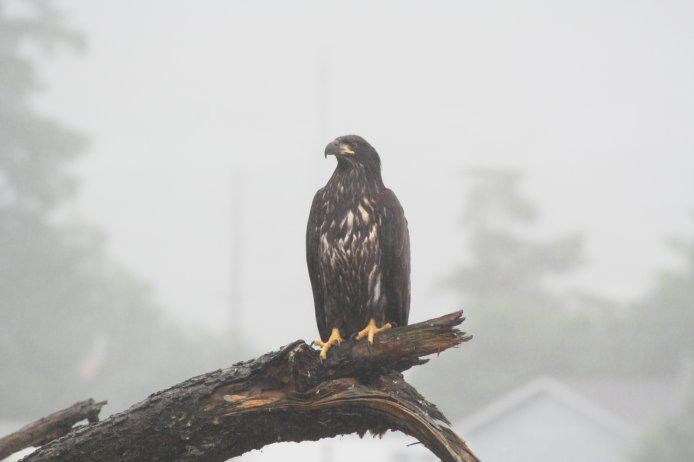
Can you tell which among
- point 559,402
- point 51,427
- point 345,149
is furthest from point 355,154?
point 559,402

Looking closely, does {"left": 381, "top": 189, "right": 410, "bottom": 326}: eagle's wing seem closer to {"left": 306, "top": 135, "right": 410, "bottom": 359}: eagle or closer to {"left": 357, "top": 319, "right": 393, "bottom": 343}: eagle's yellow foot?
{"left": 306, "top": 135, "right": 410, "bottom": 359}: eagle

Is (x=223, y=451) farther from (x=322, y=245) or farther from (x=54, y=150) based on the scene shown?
(x=54, y=150)

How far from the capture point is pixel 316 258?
4.26m

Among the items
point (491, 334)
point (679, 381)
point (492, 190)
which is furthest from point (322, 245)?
point (492, 190)

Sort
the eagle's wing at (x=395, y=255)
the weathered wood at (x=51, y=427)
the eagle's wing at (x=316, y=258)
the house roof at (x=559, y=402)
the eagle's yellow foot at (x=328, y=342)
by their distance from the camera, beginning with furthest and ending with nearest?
1. the house roof at (x=559, y=402)
2. the eagle's wing at (x=316, y=258)
3. the eagle's wing at (x=395, y=255)
4. the weathered wood at (x=51, y=427)
5. the eagle's yellow foot at (x=328, y=342)

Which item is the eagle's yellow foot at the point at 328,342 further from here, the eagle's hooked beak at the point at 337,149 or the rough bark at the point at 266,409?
the eagle's hooked beak at the point at 337,149

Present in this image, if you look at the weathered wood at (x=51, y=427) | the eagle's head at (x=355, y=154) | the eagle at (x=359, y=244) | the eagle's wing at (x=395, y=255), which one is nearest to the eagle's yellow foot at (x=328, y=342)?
the eagle at (x=359, y=244)

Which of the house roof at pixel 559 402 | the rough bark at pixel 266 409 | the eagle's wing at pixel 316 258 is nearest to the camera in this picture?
Result: the rough bark at pixel 266 409

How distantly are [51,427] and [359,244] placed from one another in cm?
165

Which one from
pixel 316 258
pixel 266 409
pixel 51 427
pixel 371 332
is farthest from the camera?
pixel 316 258

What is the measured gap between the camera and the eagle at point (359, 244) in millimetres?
4117

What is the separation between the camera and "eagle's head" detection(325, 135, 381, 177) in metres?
4.16

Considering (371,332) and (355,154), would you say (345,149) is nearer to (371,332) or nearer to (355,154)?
(355,154)

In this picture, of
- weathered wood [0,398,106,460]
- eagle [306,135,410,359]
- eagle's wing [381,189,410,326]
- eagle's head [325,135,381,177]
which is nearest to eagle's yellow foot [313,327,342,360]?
eagle [306,135,410,359]
